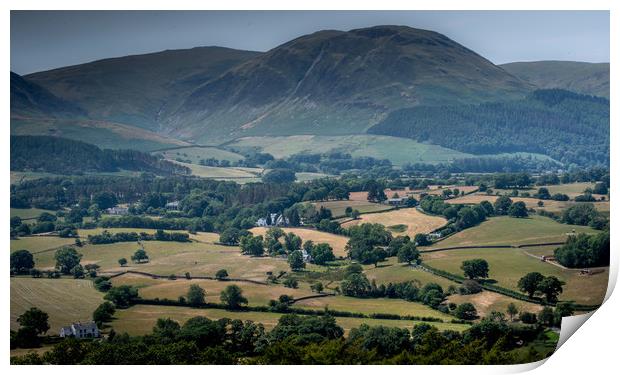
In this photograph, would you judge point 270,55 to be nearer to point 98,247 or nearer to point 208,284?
point 98,247

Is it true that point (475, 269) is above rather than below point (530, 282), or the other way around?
above

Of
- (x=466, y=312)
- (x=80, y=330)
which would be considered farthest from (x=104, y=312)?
(x=466, y=312)

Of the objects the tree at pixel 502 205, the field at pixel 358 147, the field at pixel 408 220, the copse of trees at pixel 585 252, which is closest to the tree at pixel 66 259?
the field at pixel 408 220

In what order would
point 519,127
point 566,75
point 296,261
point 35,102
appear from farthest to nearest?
1. point 566,75
2. point 519,127
3. point 35,102
4. point 296,261

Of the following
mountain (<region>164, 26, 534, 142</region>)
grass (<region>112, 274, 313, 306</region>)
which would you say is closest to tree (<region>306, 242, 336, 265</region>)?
grass (<region>112, 274, 313, 306</region>)

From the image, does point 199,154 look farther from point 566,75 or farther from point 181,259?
point 566,75

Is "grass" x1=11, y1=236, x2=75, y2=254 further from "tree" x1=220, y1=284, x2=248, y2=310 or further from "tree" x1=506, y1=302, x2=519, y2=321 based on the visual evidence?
"tree" x1=506, y1=302, x2=519, y2=321
